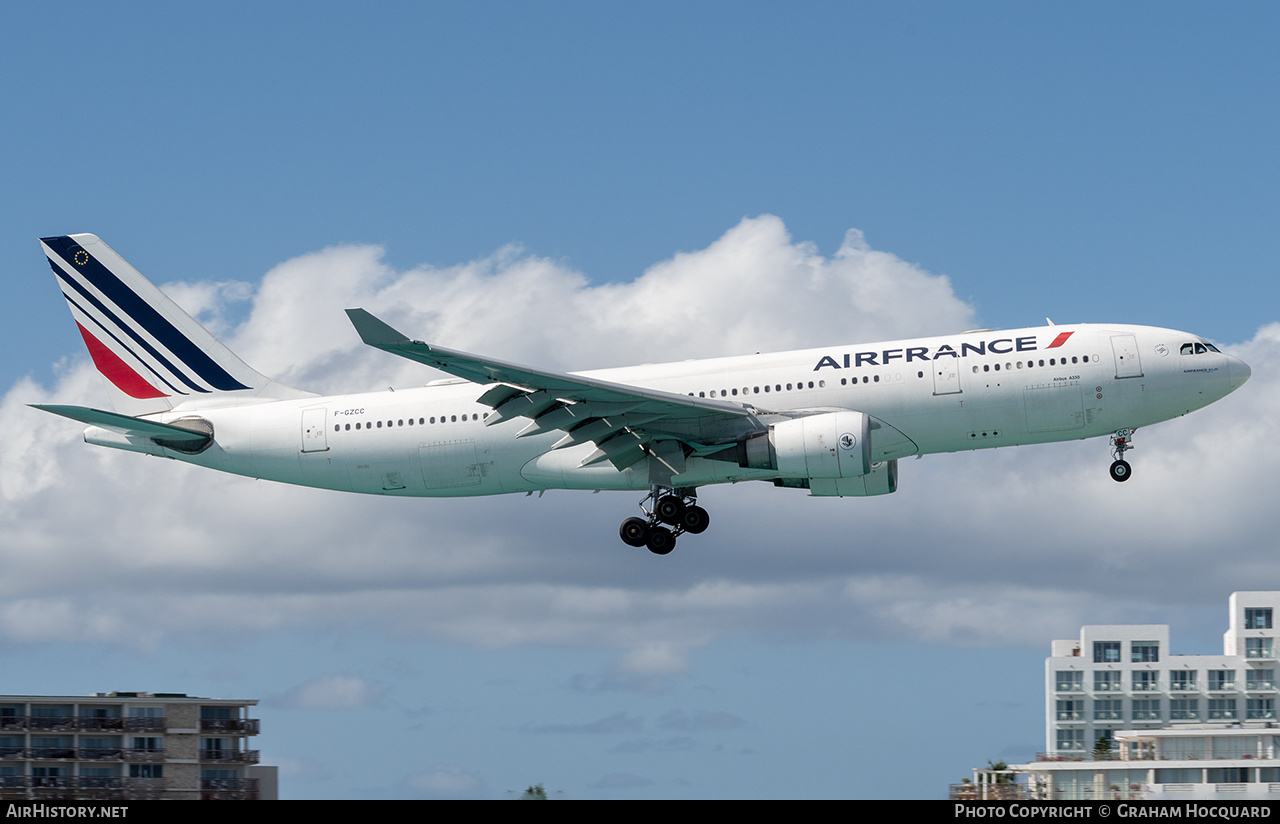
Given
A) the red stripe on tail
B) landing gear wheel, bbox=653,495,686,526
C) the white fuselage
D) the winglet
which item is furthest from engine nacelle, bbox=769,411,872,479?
the red stripe on tail

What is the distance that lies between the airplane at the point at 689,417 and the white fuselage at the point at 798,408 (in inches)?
1.8

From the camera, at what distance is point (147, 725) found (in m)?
67.2

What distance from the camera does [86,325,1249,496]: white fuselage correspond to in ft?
125

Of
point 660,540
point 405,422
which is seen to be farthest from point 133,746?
point 660,540

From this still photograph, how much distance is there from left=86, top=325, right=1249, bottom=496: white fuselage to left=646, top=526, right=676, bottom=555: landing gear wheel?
1.53 meters

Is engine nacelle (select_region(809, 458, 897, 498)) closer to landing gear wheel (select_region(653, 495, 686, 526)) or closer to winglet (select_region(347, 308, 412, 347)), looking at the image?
landing gear wheel (select_region(653, 495, 686, 526))

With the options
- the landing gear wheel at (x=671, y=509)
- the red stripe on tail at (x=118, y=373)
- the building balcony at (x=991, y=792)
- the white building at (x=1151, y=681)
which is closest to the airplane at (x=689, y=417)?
the landing gear wheel at (x=671, y=509)

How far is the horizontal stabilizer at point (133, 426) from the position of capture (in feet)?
136

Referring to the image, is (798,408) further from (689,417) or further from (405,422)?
(405,422)

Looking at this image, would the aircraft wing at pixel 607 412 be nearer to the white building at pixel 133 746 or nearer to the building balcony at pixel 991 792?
the building balcony at pixel 991 792

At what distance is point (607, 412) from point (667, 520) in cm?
454

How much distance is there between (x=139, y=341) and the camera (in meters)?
46.8

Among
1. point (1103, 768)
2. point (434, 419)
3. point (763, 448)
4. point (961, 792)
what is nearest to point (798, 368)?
point (763, 448)
